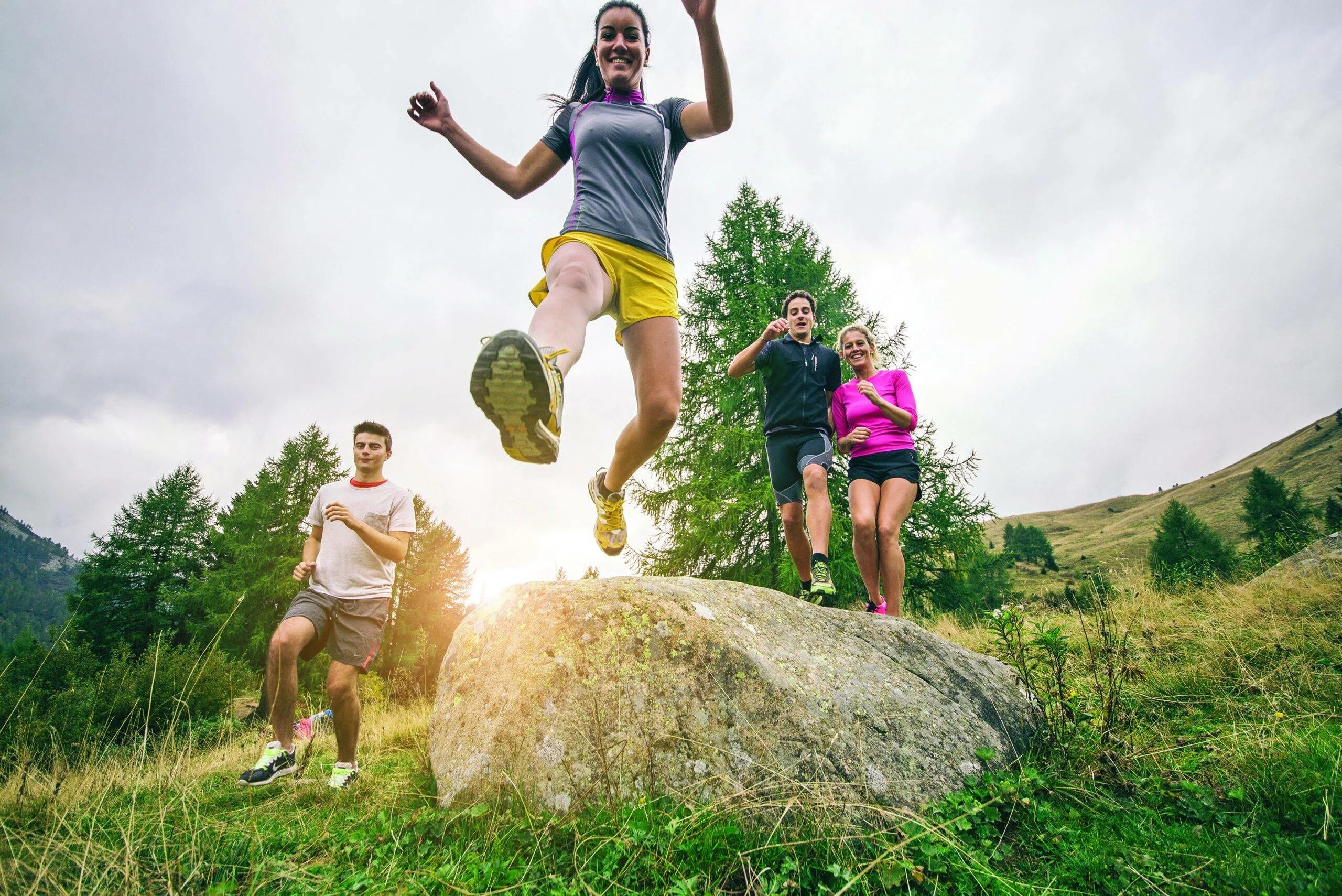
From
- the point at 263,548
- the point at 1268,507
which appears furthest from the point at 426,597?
the point at 1268,507

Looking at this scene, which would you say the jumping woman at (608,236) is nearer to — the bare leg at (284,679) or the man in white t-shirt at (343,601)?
the man in white t-shirt at (343,601)

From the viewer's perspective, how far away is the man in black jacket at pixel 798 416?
390 centimetres

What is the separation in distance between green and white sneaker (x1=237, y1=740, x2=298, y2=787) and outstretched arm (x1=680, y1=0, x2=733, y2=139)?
3915 mm

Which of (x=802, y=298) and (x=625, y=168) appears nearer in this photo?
(x=625, y=168)

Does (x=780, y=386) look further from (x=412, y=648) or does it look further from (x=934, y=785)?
(x=412, y=648)

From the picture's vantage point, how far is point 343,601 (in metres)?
3.38

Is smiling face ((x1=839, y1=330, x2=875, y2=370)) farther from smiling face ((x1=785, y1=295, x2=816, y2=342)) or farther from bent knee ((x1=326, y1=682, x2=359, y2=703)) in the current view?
bent knee ((x1=326, y1=682, x2=359, y2=703))

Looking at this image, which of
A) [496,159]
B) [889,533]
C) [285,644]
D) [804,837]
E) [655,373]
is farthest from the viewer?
[889,533]

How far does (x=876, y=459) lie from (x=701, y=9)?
292 centimetres

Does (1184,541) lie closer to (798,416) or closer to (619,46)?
(798,416)

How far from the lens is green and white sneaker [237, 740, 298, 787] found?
2.91 metres

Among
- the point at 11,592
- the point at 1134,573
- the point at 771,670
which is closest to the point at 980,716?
the point at 771,670

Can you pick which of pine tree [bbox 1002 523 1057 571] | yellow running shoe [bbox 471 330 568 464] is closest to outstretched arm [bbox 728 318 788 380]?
yellow running shoe [bbox 471 330 568 464]

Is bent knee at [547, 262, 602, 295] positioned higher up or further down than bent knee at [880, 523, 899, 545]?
higher up
